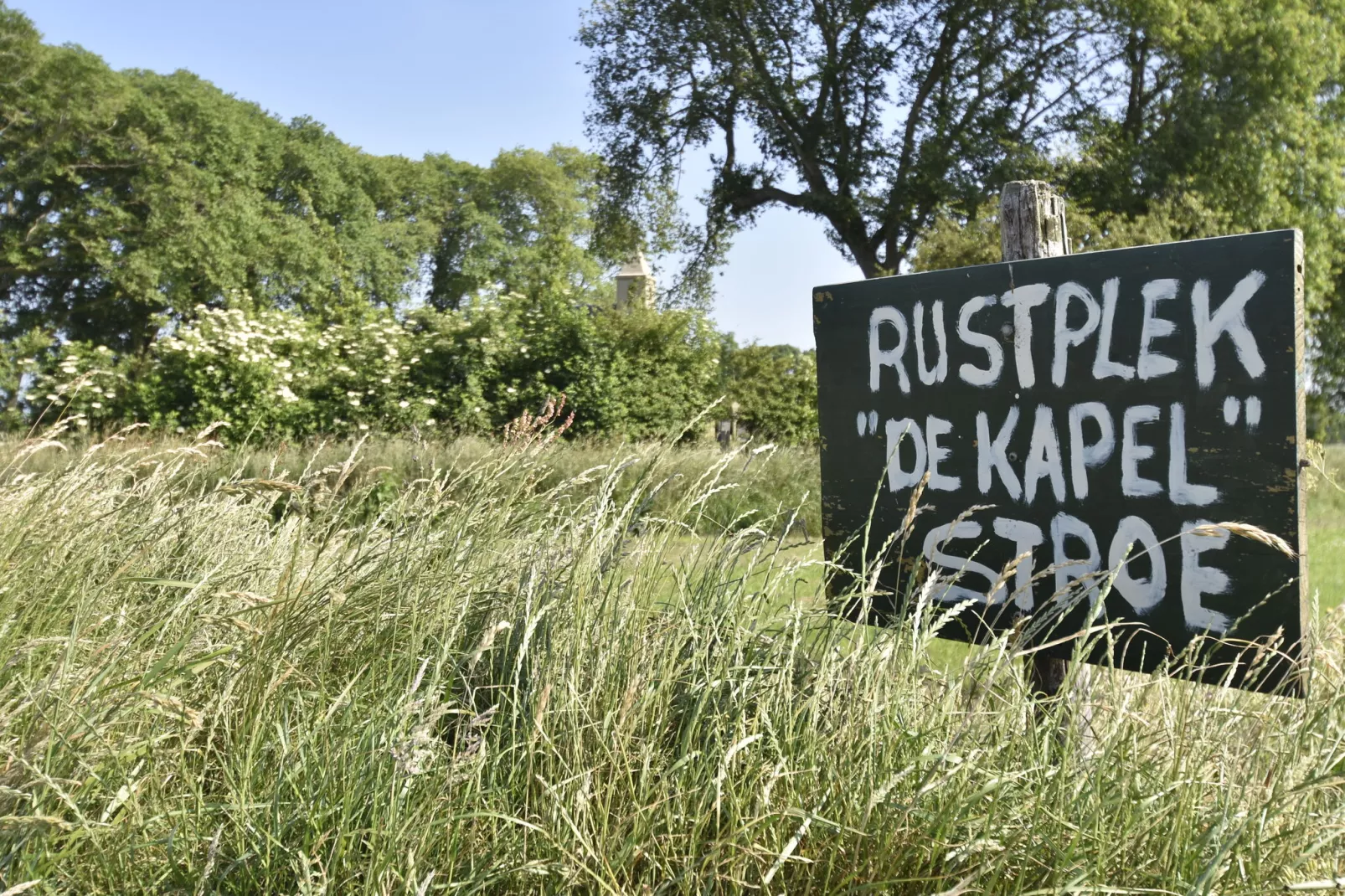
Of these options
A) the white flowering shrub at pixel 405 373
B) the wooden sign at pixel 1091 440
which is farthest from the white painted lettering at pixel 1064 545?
the white flowering shrub at pixel 405 373

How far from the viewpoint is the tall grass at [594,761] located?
5.16ft

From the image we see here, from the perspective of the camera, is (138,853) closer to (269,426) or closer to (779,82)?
(269,426)

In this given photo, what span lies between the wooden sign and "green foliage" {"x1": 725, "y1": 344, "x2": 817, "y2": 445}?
14627 mm

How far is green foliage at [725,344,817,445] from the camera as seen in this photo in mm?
17672

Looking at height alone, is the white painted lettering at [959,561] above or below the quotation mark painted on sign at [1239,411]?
below

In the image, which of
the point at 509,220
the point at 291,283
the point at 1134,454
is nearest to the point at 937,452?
the point at 1134,454

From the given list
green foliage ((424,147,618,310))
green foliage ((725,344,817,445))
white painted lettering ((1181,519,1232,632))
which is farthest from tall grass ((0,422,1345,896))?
green foliage ((424,147,618,310))

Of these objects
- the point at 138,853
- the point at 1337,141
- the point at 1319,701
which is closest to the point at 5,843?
the point at 138,853

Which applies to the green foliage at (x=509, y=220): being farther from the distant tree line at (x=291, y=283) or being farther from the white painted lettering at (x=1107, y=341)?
the white painted lettering at (x=1107, y=341)

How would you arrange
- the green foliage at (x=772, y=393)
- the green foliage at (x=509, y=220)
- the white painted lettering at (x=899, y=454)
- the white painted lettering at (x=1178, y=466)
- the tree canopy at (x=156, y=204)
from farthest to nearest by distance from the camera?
the green foliage at (x=509, y=220)
the tree canopy at (x=156, y=204)
the green foliage at (x=772, y=393)
the white painted lettering at (x=899, y=454)
the white painted lettering at (x=1178, y=466)

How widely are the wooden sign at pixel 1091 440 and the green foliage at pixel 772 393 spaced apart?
48.0 feet

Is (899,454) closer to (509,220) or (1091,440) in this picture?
(1091,440)

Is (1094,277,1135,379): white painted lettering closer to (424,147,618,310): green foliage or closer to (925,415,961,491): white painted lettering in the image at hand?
(925,415,961,491): white painted lettering

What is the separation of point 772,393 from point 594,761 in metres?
16.2
